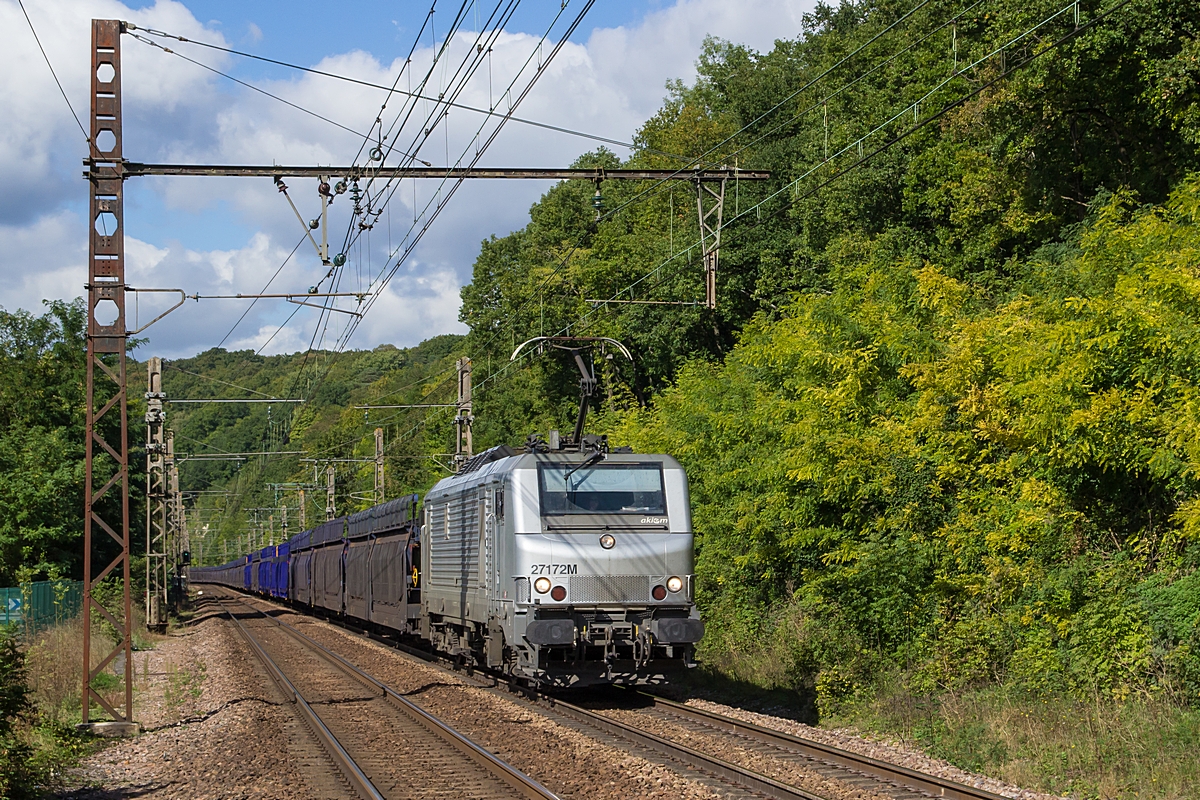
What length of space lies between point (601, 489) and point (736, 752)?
4.70 m

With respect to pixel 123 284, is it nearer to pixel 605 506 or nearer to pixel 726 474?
pixel 605 506

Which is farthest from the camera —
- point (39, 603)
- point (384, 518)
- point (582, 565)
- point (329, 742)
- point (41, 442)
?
point (41, 442)

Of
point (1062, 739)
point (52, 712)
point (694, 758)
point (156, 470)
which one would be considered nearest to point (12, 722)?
point (52, 712)

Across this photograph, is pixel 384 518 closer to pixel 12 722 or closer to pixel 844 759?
pixel 12 722

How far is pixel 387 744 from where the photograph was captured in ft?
44.1

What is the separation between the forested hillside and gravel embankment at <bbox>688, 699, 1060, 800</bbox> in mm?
331

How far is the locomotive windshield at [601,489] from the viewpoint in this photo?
15719 mm

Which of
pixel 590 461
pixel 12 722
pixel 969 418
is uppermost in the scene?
pixel 969 418

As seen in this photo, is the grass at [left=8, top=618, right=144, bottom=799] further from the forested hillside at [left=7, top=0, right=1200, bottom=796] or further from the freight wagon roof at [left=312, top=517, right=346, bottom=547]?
the freight wagon roof at [left=312, top=517, right=346, bottom=547]

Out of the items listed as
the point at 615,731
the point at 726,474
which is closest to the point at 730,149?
the point at 726,474

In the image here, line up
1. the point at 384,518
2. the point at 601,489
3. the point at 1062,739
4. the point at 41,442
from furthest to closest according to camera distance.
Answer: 1. the point at 41,442
2. the point at 384,518
3. the point at 601,489
4. the point at 1062,739

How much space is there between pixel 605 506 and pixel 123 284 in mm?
7037

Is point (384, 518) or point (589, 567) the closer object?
point (589, 567)

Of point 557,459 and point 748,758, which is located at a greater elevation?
point 557,459
